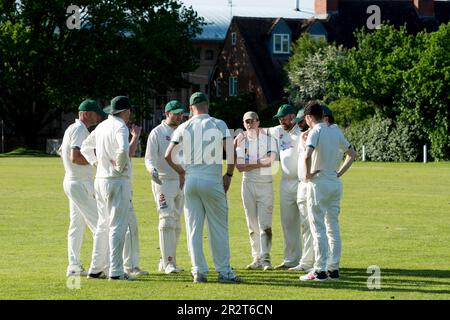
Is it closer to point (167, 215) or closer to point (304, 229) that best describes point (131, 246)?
point (167, 215)

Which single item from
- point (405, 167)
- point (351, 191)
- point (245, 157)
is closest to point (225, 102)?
point (405, 167)

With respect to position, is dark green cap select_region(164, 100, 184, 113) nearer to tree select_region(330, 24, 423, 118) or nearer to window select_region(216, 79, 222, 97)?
tree select_region(330, 24, 423, 118)

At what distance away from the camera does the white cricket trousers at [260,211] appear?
53.6 ft

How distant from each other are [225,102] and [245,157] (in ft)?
215

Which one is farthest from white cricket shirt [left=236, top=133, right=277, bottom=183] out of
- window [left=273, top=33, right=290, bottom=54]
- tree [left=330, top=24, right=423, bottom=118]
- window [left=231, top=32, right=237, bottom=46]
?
window [left=231, top=32, right=237, bottom=46]

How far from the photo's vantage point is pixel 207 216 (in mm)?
14430

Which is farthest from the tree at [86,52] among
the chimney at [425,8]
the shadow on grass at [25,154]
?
the chimney at [425,8]

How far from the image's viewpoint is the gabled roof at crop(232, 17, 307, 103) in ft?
281

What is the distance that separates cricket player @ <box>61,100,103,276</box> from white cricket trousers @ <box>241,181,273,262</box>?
244 cm

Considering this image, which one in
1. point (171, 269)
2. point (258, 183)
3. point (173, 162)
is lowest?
point (171, 269)

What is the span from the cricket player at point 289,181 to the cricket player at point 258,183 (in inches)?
7.2

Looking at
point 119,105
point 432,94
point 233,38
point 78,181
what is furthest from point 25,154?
point 119,105

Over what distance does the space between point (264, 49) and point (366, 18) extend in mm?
8331

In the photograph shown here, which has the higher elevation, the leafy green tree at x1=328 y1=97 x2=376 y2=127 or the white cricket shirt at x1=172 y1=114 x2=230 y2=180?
the leafy green tree at x1=328 y1=97 x2=376 y2=127
